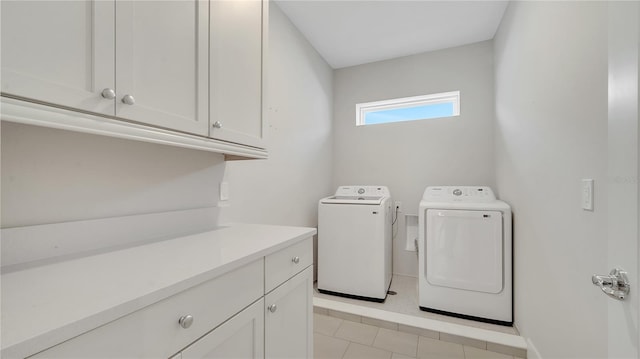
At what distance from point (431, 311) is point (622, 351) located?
1700mm

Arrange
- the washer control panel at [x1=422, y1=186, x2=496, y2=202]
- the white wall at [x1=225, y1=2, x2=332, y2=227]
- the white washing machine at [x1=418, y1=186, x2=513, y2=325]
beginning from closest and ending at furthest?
1. the white wall at [x1=225, y1=2, x2=332, y2=227]
2. the white washing machine at [x1=418, y1=186, x2=513, y2=325]
3. the washer control panel at [x1=422, y1=186, x2=496, y2=202]

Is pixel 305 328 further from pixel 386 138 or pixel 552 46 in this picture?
pixel 386 138

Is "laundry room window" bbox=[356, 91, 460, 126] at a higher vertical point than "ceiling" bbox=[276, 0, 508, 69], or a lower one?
lower

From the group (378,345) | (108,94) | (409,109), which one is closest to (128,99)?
(108,94)

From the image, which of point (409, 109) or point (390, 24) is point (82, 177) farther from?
point (409, 109)

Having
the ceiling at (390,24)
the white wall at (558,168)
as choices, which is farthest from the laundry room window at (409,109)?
the white wall at (558,168)

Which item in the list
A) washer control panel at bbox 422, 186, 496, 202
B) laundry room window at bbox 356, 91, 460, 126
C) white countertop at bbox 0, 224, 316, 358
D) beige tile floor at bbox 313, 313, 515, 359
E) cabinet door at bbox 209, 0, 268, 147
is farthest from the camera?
laundry room window at bbox 356, 91, 460, 126

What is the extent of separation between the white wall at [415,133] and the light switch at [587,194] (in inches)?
66.1

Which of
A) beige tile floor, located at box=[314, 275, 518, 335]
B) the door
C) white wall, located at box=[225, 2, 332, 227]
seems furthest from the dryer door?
the door

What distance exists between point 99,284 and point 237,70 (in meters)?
0.98

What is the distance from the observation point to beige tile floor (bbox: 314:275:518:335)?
75.6 inches

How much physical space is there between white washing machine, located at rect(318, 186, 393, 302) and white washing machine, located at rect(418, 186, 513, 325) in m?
0.35

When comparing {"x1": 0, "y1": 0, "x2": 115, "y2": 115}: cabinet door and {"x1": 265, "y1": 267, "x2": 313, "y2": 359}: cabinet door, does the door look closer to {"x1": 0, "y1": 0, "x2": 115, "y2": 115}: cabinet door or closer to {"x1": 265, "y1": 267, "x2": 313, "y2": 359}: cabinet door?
{"x1": 265, "y1": 267, "x2": 313, "y2": 359}: cabinet door

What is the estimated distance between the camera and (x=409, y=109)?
296 cm
